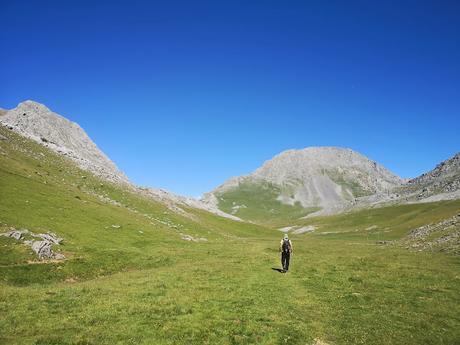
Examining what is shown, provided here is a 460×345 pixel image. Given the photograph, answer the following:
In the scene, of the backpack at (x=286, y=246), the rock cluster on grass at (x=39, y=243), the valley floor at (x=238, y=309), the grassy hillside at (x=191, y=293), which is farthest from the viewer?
the backpack at (x=286, y=246)

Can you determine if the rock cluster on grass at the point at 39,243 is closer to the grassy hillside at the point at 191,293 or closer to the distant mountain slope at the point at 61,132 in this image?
the grassy hillside at the point at 191,293

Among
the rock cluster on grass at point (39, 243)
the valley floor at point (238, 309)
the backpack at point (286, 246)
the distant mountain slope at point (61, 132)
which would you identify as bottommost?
the valley floor at point (238, 309)

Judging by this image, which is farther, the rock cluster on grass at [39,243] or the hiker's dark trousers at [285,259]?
the hiker's dark trousers at [285,259]

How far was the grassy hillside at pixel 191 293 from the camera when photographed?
21312 millimetres

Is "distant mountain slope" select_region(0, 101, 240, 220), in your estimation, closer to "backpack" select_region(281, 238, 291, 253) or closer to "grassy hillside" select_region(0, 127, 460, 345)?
"grassy hillside" select_region(0, 127, 460, 345)

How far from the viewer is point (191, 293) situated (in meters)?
30.5

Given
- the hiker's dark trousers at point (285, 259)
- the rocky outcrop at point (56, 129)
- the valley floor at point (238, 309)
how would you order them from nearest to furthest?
the valley floor at point (238, 309), the hiker's dark trousers at point (285, 259), the rocky outcrop at point (56, 129)

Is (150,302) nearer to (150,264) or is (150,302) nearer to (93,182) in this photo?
(150,264)

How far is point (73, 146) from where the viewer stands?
166 m

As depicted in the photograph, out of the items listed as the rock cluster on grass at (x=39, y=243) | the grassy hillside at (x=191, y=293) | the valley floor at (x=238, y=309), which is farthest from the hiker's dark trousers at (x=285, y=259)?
the rock cluster on grass at (x=39, y=243)

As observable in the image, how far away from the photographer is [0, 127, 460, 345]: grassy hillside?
2131 cm

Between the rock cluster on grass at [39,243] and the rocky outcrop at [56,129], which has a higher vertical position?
the rocky outcrop at [56,129]

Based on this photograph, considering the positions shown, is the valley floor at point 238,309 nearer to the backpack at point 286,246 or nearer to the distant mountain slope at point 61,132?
the backpack at point 286,246

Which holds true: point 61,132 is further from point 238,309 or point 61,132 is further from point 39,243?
point 238,309
